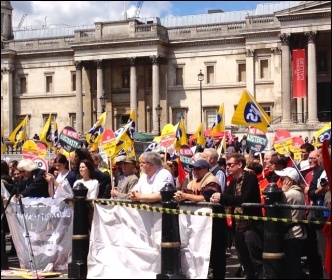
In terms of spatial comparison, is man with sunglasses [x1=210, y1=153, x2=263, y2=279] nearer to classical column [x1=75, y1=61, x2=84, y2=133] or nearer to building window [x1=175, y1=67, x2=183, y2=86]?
building window [x1=175, y1=67, x2=183, y2=86]

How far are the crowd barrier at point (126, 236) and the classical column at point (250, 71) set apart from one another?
4805cm

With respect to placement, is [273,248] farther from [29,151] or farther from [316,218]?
[29,151]

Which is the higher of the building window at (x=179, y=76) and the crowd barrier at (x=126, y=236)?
the building window at (x=179, y=76)

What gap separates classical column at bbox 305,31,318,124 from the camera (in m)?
55.4

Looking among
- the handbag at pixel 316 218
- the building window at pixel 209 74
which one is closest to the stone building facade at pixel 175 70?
the building window at pixel 209 74

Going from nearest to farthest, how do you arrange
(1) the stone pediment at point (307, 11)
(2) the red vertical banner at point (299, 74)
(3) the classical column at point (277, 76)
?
1. (2) the red vertical banner at point (299, 74)
2. (1) the stone pediment at point (307, 11)
3. (3) the classical column at point (277, 76)

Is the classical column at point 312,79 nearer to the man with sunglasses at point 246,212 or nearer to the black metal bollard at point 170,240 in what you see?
the man with sunglasses at point 246,212

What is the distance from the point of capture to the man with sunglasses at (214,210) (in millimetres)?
10555

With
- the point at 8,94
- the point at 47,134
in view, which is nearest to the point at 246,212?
the point at 47,134

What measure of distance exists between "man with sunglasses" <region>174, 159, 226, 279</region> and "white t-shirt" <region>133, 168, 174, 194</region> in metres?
0.33

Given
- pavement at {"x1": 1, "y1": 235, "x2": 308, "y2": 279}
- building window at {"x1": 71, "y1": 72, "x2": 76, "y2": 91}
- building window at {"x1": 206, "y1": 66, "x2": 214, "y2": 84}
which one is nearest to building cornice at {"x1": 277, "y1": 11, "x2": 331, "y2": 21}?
building window at {"x1": 206, "y1": 66, "x2": 214, "y2": 84}

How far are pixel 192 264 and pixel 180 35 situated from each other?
53689mm

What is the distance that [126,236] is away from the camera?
37.1 ft

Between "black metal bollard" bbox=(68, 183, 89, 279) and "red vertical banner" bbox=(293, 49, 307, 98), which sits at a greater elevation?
"red vertical banner" bbox=(293, 49, 307, 98)
